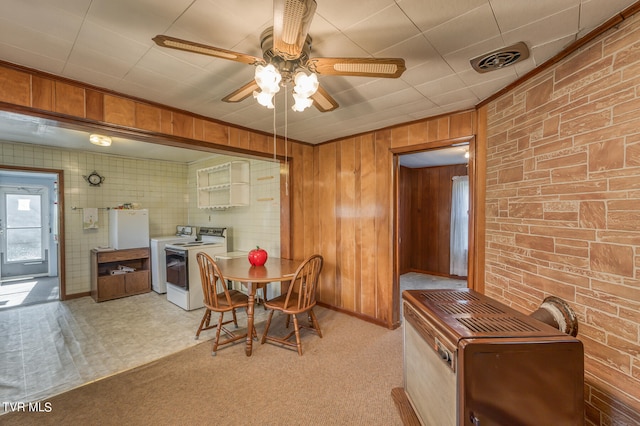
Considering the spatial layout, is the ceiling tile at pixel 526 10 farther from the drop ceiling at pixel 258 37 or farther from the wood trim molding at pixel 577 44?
the wood trim molding at pixel 577 44

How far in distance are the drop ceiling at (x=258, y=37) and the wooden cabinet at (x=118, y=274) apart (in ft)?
10.4

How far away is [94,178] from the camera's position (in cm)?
437

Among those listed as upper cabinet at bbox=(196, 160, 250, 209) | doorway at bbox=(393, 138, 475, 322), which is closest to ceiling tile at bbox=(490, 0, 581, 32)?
doorway at bbox=(393, 138, 475, 322)

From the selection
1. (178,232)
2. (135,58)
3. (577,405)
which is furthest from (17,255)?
(577,405)

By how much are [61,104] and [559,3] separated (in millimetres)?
3003

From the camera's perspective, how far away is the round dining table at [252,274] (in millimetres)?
2433

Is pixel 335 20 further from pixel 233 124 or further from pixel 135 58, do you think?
pixel 233 124

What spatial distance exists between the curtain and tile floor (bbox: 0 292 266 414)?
391 centimetres

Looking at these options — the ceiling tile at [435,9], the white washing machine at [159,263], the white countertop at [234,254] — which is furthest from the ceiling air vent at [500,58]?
the white washing machine at [159,263]

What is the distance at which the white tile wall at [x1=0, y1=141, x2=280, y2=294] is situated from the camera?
3.88 meters

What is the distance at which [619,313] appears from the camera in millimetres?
1234

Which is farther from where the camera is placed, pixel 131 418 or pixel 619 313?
pixel 131 418

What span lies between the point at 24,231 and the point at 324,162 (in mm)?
6694

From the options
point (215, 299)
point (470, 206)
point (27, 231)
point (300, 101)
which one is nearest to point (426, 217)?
point (470, 206)
